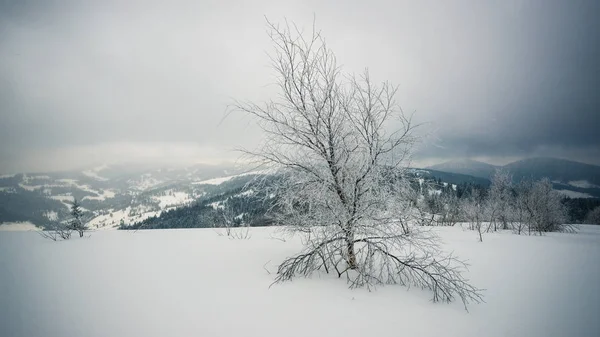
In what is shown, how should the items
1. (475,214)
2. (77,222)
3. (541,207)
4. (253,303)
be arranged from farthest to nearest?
(475,214), (541,207), (77,222), (253,303)

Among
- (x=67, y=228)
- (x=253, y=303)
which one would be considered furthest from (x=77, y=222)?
(x=253, y=303)

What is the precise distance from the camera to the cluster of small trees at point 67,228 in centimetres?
1595

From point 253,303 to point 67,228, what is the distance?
18.7 metres

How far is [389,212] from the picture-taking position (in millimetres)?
6480

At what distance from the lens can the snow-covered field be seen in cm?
457

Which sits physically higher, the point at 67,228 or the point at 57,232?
the point at 67,228

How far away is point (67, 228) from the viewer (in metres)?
16.5

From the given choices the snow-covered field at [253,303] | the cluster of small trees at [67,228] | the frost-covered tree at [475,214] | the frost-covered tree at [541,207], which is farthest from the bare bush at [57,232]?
the frost-covered tree at [541,207]

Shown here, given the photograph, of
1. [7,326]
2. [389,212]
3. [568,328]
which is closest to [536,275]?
[568,328]

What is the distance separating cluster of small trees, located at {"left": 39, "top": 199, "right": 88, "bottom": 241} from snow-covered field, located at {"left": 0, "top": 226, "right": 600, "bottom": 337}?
8.34m

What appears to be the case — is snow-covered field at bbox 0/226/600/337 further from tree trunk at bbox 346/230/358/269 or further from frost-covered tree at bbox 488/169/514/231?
frost-covered tree at bbox 488/169/514/231

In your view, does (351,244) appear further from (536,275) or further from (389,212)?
(536,275)

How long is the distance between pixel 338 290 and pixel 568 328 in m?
4.74

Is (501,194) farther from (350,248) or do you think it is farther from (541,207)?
(350,248)
